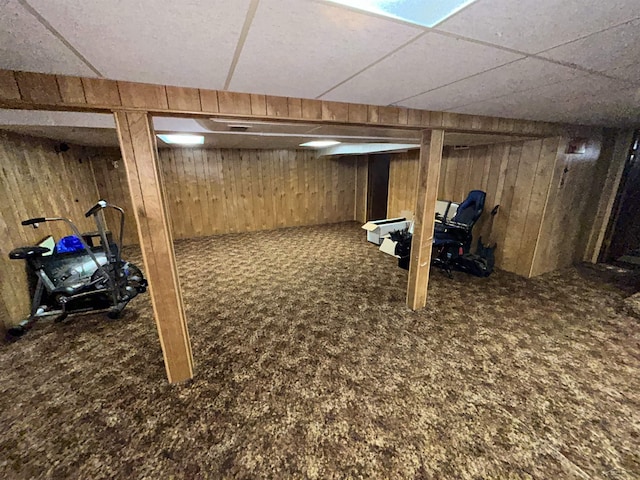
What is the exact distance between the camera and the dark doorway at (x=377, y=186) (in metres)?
6.96

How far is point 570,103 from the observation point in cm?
203

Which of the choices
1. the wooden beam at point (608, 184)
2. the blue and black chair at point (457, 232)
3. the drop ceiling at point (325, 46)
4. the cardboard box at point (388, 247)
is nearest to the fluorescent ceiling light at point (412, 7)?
the drop ceiling at point (325, 46)

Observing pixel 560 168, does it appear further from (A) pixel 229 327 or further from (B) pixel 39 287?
(B) pixel 39 287

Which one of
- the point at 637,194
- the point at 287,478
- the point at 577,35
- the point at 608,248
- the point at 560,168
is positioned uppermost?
the point at 577,35

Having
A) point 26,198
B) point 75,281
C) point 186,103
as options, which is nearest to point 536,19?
point 186,103

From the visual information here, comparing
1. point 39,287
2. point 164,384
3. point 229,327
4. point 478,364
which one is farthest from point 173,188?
point 478,364

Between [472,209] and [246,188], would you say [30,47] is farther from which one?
[246,188]

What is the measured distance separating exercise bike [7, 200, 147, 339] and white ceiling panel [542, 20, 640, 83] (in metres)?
3.49

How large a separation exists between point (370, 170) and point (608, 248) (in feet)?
15.7

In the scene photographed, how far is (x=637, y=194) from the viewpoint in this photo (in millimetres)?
3881

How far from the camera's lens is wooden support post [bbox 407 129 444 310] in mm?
2471

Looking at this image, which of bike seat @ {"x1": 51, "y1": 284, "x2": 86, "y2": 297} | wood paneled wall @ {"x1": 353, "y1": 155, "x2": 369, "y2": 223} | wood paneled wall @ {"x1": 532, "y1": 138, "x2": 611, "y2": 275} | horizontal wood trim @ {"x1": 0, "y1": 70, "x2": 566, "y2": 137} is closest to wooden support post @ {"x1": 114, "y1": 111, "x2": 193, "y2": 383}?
horizontal wood trim @ {"x1": 0, "y1": 70, "x2": 566, "y2": 137}

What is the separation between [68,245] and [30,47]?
3233mm

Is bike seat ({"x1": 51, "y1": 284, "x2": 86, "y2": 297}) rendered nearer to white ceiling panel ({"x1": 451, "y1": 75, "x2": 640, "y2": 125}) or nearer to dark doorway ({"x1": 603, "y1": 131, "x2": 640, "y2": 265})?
white ceiling panel ({"x1": 451, "y1": 75, "x2": 640, "y2": 125})
